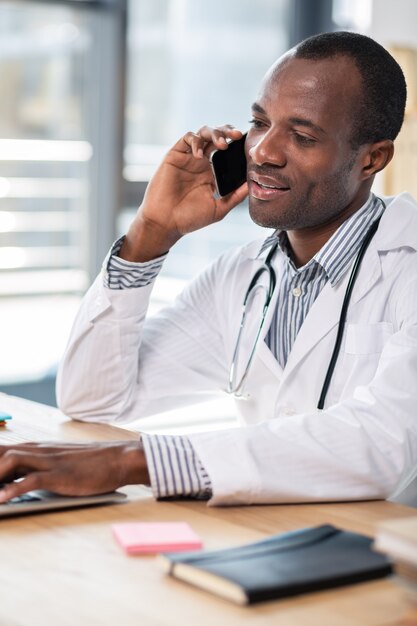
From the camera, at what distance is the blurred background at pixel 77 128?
169 inches

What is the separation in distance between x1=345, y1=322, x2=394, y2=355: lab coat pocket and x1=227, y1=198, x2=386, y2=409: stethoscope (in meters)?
0.03

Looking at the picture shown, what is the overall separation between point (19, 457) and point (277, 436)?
14.3 inches

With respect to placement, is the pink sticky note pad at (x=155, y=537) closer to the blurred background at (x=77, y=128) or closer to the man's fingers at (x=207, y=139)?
the man's fingers at (x=207, y=139)

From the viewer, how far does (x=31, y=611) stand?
100cm

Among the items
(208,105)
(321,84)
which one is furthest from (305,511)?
(208,105)

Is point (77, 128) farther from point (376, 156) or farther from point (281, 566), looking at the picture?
point (281, 566)

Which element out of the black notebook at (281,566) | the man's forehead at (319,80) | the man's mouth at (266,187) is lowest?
the black notebook at (281,566)

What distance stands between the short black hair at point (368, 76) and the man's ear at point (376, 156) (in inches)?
0.7

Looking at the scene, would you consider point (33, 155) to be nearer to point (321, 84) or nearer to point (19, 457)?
point (321, 84)

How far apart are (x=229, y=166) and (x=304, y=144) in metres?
0.24

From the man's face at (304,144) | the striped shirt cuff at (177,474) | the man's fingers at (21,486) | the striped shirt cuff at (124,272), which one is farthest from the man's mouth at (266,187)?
the man's fingers at (21,486)

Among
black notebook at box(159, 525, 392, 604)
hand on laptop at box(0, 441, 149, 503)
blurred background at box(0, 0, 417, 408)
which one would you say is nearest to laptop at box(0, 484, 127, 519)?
hand on laptop at box(0, 441, 149, 503)

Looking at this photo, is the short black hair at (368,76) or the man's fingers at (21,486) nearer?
the man's fingers at (21,486)

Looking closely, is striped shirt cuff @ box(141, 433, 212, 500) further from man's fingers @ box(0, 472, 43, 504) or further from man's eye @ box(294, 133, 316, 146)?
man's eye @ box(294, 133, 316, 146)
